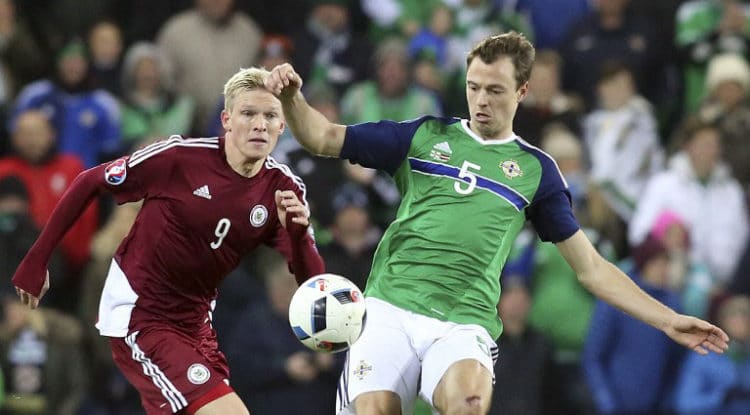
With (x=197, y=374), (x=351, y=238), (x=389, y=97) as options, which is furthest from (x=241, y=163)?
(x=389, y=97)

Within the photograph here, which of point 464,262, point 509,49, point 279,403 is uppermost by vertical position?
point 509,49

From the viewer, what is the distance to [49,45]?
11.6m

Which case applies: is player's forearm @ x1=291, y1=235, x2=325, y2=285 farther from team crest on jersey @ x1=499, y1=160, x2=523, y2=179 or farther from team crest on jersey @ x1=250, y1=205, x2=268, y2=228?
team crest on jersey @ x1=499, y1=160, x2=523, y2=179

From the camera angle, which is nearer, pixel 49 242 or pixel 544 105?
pixel 49 242

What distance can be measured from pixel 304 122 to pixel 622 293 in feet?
5.90

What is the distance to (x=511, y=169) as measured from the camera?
6719mm

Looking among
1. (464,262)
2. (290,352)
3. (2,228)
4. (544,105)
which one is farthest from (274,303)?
(464,262)

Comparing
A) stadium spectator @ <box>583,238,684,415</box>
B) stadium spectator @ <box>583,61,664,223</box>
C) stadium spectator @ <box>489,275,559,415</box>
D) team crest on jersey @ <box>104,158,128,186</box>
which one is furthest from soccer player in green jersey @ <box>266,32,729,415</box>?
stadium spectator @ <box>583,61,664,223</box>

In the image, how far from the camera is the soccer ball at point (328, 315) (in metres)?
6.37

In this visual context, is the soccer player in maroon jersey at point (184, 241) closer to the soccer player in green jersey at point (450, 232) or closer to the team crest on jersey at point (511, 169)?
the soccer player in green jersey at point (450, 232)

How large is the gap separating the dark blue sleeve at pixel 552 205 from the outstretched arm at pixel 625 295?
0.08 metres

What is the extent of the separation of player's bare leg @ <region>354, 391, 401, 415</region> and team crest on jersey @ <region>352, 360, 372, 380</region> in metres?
0.09

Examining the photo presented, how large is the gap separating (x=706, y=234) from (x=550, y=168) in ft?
16.6

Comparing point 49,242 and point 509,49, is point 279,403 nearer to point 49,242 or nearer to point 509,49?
point 49,242
